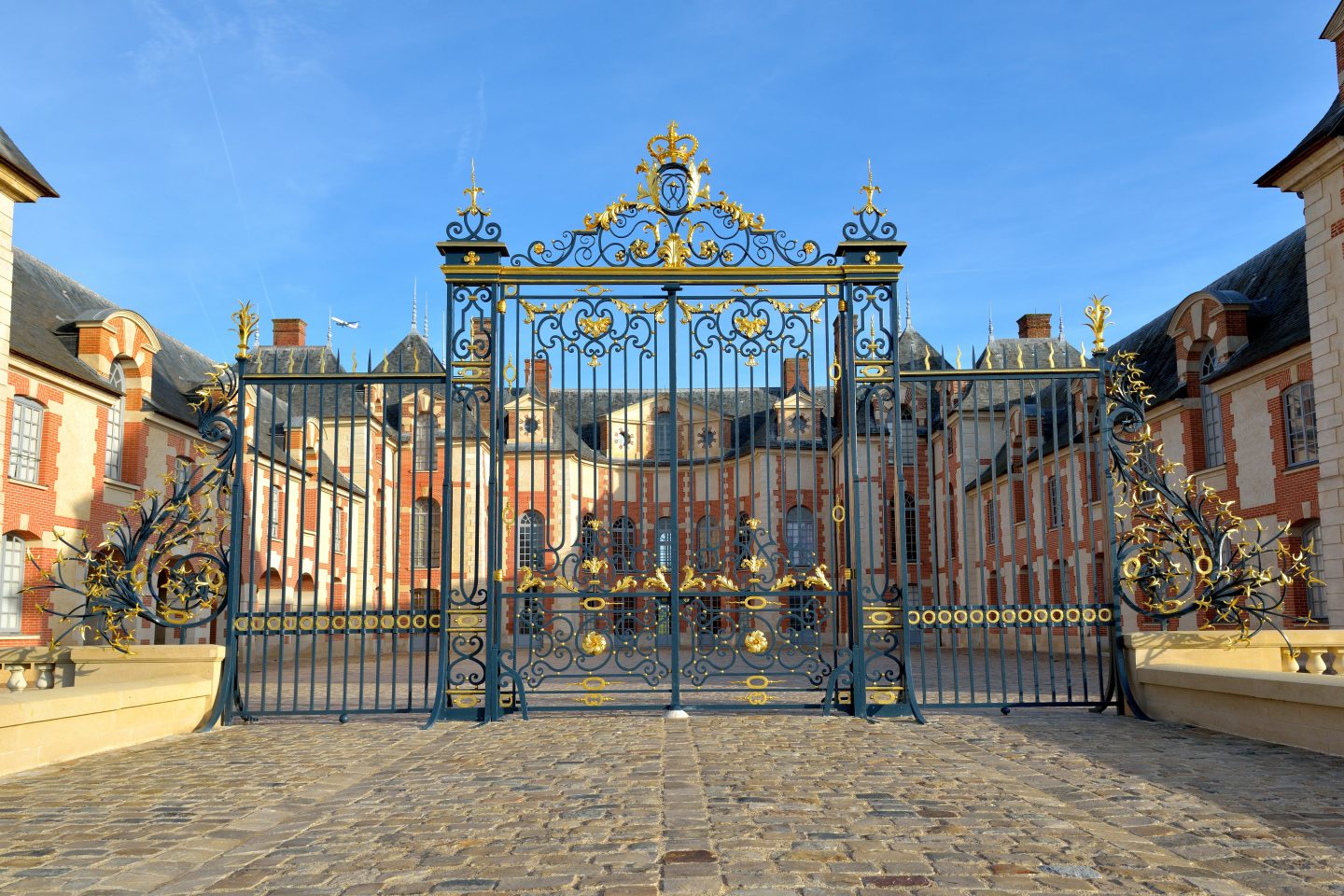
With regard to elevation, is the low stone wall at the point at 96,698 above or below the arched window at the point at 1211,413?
below

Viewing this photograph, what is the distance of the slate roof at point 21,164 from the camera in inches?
508

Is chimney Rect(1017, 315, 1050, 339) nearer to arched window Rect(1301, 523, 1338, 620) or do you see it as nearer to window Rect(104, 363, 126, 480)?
arched window Rect(1301, 523, 1338, 620)

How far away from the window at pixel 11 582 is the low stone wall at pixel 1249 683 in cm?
1656

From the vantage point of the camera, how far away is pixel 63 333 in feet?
66.6

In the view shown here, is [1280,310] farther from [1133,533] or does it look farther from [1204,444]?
[1133,533]

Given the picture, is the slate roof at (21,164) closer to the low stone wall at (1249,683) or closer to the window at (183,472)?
the window at (183,472)

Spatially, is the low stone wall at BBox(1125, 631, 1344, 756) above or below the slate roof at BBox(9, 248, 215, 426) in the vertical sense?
below

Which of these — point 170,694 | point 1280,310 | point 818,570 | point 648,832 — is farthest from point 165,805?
point 1280,310

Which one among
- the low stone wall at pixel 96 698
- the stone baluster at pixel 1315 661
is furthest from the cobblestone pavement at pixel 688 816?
the stone baluster at pixel 1315 661

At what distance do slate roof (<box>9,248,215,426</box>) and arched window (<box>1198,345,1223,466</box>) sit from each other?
59.6ft

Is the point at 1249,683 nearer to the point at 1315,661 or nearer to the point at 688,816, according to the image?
the point at 1315,661

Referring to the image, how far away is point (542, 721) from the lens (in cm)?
947

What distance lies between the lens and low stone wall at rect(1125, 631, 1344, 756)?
23.5 ft

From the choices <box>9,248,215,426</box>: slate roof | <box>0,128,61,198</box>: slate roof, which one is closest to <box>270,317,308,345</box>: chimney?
<box>9,248,215,426</box>: slate roof
